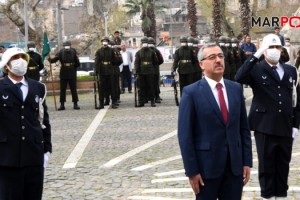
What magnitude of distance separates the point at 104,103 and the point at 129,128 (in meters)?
5.92

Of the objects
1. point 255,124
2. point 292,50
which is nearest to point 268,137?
point 255,124

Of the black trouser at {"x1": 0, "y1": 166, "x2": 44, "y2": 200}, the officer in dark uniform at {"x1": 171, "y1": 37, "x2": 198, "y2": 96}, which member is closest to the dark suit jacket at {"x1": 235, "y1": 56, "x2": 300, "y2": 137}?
the black trouser at {"x1": 0, "y1": 166, "x2": 44, "y2": 200}

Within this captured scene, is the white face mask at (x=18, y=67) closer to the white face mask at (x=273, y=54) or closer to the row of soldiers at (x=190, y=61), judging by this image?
the white face mask at (x=273, y=54)

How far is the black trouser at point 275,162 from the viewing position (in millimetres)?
7895

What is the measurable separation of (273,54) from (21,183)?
3097mm

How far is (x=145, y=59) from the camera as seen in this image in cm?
2011

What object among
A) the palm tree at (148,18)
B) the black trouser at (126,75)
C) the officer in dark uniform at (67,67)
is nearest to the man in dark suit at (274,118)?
the officer in dark uniform at (67,67)

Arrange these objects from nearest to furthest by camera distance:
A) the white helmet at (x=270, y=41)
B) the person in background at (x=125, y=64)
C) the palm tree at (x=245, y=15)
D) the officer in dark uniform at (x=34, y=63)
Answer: the white helmet at (x=270, y=41)
the officer in dark uniform at (x=34, y=63)
the person in background at (x=125, y=64)
the palm tree at (x=245, y=15)

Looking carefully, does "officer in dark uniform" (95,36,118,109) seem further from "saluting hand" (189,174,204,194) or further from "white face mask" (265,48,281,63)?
"saluting hand" (189,174,204,194)

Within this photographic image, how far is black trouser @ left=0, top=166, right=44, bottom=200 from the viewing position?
629 cm

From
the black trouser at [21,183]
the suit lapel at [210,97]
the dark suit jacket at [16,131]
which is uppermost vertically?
the suit lapel at [210,97]

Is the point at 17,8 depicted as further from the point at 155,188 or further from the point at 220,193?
the point at 220,193

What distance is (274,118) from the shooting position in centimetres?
789

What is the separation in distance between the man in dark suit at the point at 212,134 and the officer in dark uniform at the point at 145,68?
14274 millimetres
